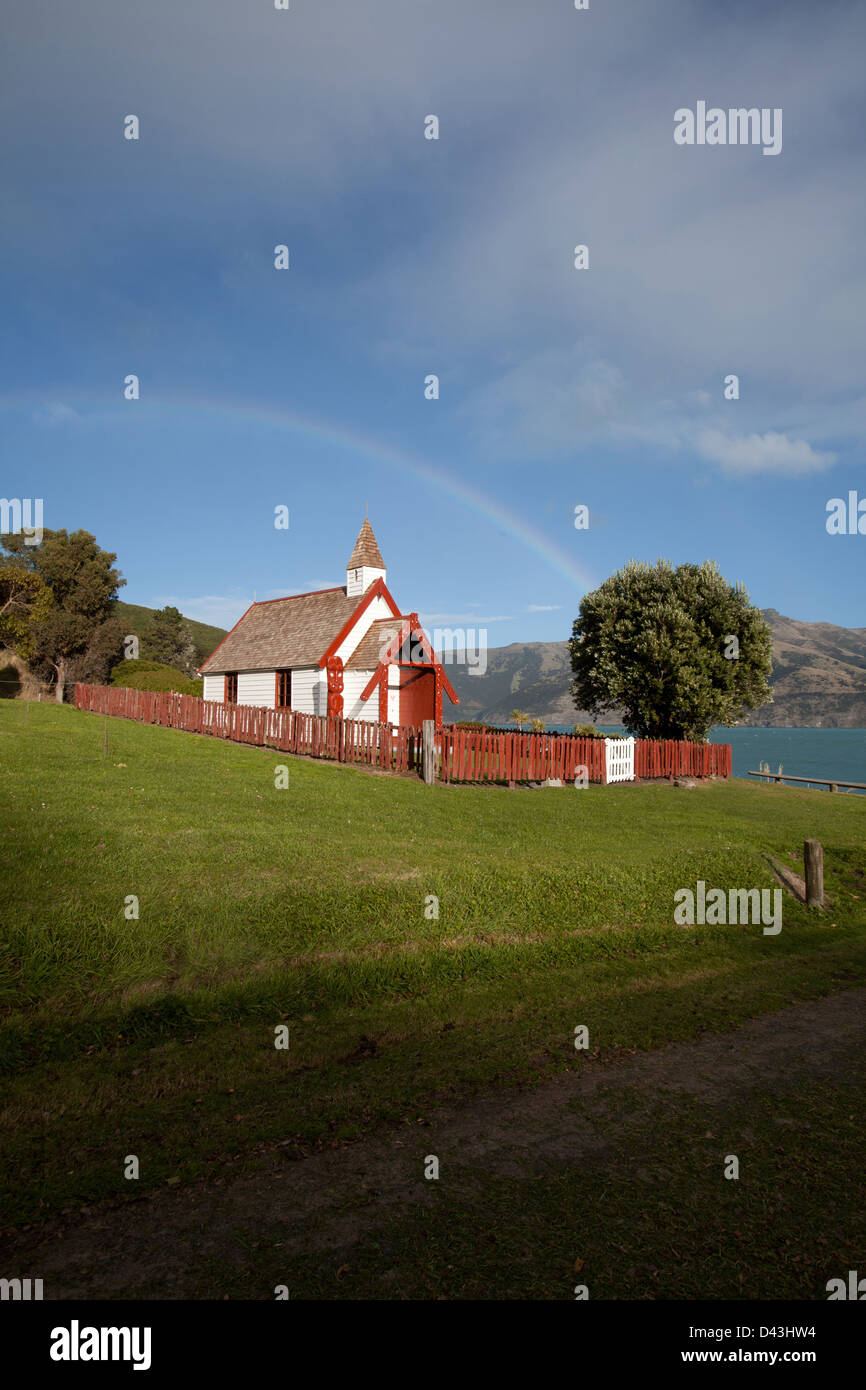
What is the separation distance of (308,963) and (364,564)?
1056 inches

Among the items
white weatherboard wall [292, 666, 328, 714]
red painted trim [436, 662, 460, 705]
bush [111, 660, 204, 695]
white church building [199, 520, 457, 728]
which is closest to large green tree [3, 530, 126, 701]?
bush [111, 660, 204, 695]

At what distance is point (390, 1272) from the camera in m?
3.68

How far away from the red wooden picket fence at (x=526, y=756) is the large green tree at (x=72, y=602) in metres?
41.3

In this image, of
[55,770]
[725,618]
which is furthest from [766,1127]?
[725,618]

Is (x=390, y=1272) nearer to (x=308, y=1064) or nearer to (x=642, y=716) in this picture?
(x=308, y=1064)

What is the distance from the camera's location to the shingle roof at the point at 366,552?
33344 mm

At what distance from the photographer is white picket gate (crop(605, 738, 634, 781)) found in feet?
89.1

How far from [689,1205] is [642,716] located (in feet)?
121

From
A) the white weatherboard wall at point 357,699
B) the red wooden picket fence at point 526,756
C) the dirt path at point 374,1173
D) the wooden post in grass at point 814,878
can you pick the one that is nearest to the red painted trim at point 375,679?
the white weatherboard wall at point 357,699

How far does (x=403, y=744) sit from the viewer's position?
22.9m

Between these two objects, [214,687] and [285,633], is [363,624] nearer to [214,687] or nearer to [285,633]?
[285,633]

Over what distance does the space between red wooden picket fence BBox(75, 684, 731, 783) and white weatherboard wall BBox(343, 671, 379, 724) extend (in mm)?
5028

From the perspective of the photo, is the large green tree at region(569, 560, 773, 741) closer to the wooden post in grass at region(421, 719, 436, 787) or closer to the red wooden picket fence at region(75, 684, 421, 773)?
the red wooden picket fence at region(75, 684, 421, 773)
